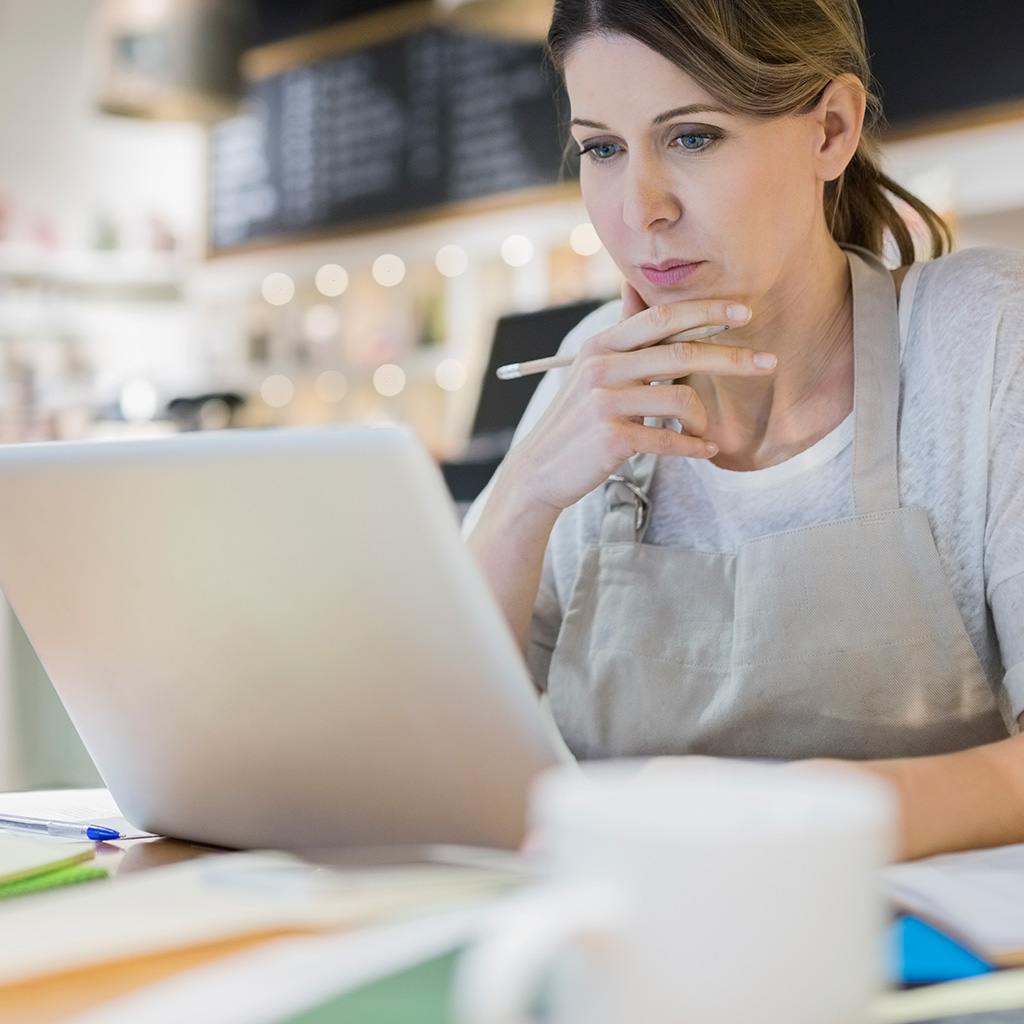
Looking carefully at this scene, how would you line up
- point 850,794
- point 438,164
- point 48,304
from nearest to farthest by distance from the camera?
point 850,794 → point 438,164 → point 48,304

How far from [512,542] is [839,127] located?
51 cm

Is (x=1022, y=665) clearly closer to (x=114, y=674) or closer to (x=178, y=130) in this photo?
(x=114, y=674)

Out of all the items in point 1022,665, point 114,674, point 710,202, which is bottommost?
point 1022,665

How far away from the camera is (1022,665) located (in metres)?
0.98

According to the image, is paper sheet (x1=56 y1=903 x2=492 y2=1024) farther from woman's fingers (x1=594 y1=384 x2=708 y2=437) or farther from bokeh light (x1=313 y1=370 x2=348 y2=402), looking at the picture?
bokeh light (x1=313 y1=370 x2=348 y2=402)

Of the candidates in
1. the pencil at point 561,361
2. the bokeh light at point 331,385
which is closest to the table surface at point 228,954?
the pencil at point 561,361

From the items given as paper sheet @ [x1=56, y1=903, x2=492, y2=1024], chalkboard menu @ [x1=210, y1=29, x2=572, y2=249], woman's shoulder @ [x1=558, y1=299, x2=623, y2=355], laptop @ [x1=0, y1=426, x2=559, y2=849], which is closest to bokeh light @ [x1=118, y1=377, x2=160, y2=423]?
chalkboard menu @ [x1=210, y1=29, x2=572, y2=249]

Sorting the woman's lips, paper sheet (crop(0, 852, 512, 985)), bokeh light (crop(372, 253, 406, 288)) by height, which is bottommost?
paper sheet (crop(0, 852, 512, 985))

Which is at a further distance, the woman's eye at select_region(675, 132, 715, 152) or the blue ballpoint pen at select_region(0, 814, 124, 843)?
the woman's eye at select_region(675, 132, 715, 152)

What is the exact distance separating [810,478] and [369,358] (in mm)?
3642

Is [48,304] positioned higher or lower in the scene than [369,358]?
higher

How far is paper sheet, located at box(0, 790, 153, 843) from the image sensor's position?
2.86ft

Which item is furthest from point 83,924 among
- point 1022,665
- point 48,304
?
point 48,304

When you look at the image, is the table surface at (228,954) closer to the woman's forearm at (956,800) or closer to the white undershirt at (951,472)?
the woman's forearm at (956,800)
